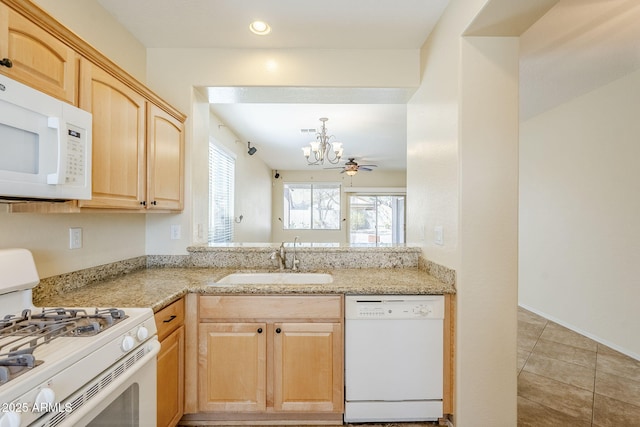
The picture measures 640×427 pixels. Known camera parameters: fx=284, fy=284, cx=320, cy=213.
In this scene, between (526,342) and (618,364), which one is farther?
(526,342)

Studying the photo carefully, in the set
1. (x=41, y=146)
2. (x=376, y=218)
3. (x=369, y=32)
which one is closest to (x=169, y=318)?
(x=41, y=146)

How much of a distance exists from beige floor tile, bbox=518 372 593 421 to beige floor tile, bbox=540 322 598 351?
0.97m

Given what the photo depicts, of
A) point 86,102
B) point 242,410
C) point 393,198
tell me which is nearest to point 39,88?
point 86,102

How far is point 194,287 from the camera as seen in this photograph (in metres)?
1.72

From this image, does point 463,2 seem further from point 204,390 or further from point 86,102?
point 204,390

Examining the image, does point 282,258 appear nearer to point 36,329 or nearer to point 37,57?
point 36,329

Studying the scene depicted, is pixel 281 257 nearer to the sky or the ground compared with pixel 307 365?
nearer to the sky

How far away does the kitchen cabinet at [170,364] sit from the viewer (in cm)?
147

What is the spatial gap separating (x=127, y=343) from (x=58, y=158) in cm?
75

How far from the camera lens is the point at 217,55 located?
88.4 inches

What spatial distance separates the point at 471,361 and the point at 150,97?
2483 millimetres

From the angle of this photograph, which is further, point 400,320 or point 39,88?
point 400,320

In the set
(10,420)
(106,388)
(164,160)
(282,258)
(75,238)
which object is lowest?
(106,388)

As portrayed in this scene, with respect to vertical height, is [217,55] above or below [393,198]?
above
